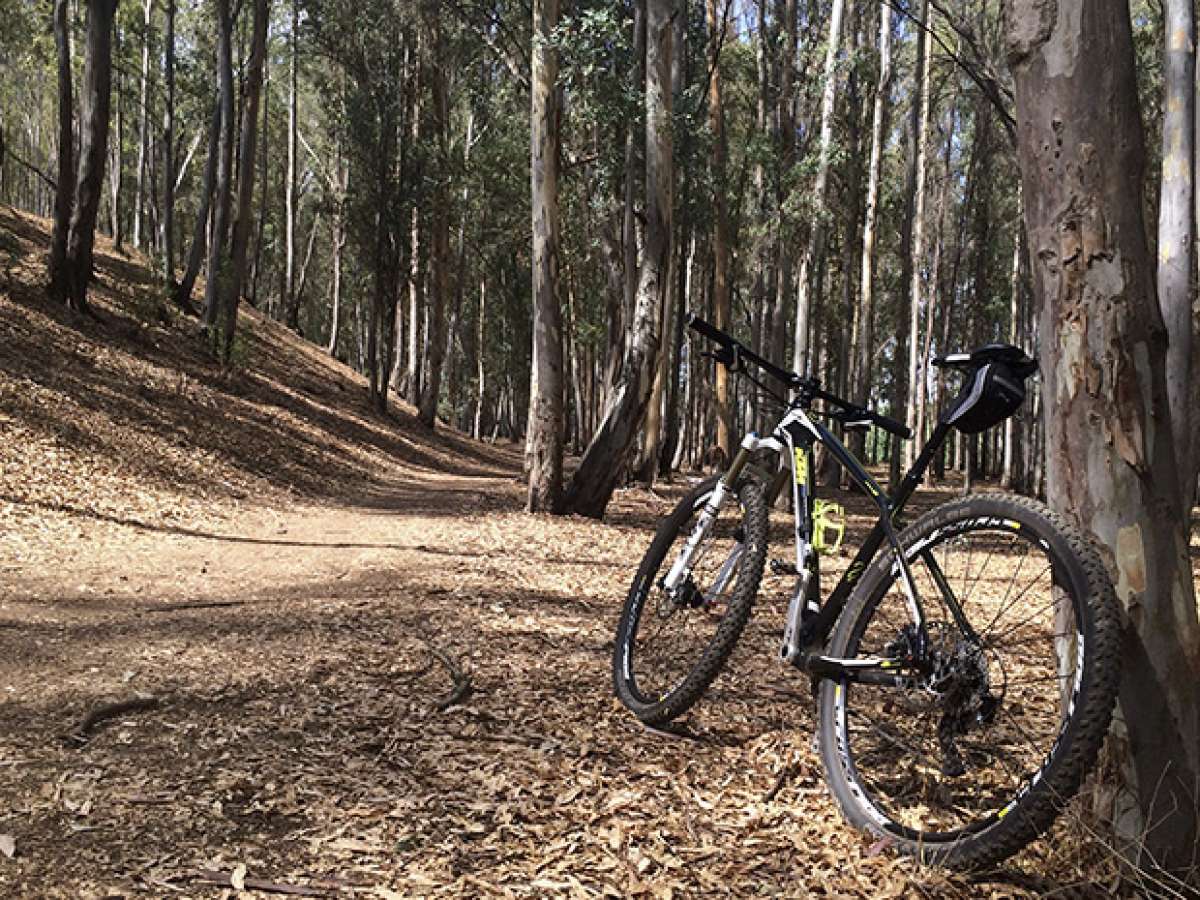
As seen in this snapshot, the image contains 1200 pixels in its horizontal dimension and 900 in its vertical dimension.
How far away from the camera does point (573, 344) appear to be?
90.1 ft

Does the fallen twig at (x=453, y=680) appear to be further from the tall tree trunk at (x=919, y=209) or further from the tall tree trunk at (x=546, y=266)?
the tall tree trunk at (x=919, y=209)

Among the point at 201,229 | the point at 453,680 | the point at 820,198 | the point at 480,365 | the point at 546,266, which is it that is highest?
the point at 820,198

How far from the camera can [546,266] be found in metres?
10.5

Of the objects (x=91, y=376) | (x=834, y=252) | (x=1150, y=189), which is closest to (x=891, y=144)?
(x=834, y=252)

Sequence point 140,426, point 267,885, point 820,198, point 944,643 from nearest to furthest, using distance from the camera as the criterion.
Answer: point 267,885
point 944,643
point 140,426
point 820,198

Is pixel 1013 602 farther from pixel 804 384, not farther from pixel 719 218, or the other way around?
pixel 719 218

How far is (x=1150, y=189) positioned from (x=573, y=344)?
1536 cm

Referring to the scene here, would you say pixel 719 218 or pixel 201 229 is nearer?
pixel 719 218

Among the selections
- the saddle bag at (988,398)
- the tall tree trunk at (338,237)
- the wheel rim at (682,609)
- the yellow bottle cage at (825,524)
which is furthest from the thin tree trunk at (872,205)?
the tall tree trunk at (338,237)

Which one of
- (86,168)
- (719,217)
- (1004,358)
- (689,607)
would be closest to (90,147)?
(86,168)

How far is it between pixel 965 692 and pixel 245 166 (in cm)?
1809

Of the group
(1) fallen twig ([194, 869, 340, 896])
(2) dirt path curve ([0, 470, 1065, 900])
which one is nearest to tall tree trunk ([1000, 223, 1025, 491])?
(2) dirt path curve ([0, 470, 1065, 900])

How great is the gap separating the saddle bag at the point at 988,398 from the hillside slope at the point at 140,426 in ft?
20.8

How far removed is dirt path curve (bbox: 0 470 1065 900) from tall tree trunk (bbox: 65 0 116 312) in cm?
903
